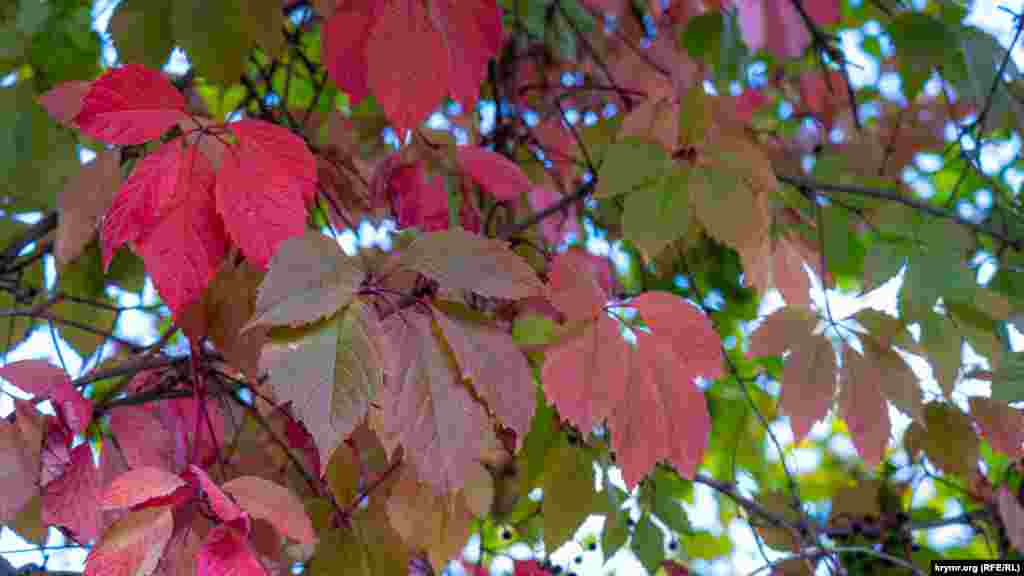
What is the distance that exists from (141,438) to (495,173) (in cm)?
55

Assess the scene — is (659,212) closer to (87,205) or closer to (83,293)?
(87,205)

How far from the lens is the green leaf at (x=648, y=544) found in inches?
58.5

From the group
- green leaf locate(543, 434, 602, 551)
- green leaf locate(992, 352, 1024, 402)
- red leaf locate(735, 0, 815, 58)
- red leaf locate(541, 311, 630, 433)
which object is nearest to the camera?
red leaf locate(541, 311, 630, 433)

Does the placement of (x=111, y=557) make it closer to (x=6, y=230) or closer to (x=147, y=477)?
(x=147, y=477)

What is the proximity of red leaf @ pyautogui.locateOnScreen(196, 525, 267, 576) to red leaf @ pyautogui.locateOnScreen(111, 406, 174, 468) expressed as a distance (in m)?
0.28

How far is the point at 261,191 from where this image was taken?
2.99 feet

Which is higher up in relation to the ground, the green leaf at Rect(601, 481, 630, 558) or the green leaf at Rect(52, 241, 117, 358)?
the green leaf at Rect(52, 241, 117, 358)

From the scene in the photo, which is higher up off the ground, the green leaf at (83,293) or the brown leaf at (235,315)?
the green leaf at (83,293)

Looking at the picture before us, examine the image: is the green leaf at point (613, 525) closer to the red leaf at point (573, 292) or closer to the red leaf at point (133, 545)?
the red leaf at point (573, 292)

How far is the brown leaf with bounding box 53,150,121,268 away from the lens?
1245mm

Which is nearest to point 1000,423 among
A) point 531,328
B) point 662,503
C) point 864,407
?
point 864,407

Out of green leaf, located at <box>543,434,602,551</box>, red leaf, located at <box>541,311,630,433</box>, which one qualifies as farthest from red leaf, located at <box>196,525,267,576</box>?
green leaf, located at <box>543,434,602,551</box>

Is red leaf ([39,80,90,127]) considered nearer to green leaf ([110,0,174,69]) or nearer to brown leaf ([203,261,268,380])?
green leaf ([110,0,174,69])

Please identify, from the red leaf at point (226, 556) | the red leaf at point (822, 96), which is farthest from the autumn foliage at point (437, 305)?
the red leaf at point (822, 96)
